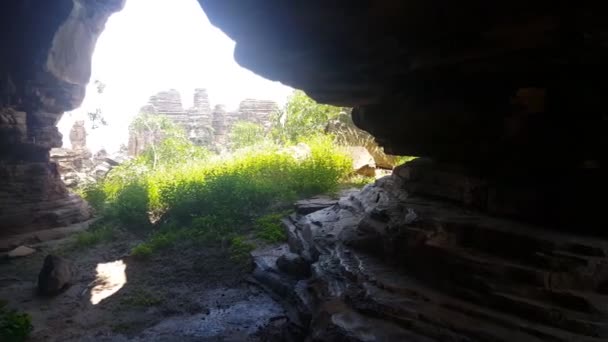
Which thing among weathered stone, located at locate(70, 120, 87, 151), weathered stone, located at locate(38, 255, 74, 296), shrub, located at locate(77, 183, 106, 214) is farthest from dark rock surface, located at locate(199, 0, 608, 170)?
weathered stone, located at locate(70, 120, 87, 151)

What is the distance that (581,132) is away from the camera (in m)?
3.73

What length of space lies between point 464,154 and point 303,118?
38.7 ft

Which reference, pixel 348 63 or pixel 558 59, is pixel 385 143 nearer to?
pixel 348 63

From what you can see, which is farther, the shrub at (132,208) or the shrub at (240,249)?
the shrub at (132,208)

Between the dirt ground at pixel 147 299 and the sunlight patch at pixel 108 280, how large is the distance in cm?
2

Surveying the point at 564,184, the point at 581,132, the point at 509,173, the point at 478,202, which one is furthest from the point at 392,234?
the point at 581,132

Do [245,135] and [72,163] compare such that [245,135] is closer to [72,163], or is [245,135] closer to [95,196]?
[95,196]

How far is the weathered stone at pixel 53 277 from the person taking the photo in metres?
6.43

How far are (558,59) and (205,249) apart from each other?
6808 millimetres

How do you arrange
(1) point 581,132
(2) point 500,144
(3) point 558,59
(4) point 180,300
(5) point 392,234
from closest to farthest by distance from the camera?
1. (3) point 558,59
2. (1) point 581,132
3. (2) point 500,144
4. (5) point 392,234
5. (4) point 180,300

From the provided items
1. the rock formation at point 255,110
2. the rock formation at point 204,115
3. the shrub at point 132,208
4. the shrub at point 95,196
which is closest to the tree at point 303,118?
the shrub at point 132,208

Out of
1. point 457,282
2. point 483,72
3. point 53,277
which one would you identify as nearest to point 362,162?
point 483,72

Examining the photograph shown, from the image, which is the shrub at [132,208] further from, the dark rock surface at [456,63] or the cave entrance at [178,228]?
the dark rock surface at [456,63]

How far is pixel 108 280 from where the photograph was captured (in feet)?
23.3
